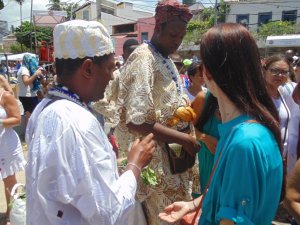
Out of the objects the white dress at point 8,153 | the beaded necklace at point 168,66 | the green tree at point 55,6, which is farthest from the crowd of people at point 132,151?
the green tree at point 55,6

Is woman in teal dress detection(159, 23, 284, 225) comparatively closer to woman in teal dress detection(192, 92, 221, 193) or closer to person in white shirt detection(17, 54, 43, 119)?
woman in teal dress detection(192, 92, 221, 193)

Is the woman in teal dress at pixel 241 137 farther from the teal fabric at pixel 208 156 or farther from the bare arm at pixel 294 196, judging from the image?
the teal fabric at pixel 208 156

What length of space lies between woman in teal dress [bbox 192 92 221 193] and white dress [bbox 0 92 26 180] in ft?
7.27

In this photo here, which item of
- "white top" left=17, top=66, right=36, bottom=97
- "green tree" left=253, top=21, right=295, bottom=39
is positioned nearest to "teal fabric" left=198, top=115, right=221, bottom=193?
"white top" left=17, top=66, right=36, bottom=97

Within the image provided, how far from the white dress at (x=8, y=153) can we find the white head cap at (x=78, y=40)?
2.59 meters

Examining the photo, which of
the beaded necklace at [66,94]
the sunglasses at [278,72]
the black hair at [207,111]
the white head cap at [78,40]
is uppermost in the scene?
the white head cap at [78,40]

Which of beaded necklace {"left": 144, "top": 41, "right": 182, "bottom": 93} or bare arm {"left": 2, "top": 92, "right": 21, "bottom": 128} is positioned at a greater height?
beaded necklace {"left": 144, "top": 41, "right": 182, "bottom": 93}

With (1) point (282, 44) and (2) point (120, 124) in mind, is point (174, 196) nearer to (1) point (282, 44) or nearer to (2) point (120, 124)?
(2) point (120, 124)

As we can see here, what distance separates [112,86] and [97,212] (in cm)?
168

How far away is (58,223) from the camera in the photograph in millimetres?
1458

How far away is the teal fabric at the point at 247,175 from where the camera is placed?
1.39 metres

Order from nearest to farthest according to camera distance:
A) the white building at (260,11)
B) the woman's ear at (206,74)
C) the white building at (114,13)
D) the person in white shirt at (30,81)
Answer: the woman's ear at (206,74) → the person in white shirt at (30,81) → the white building at (260,11) → the white building at (114,13)

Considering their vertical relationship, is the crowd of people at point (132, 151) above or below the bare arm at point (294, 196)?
above

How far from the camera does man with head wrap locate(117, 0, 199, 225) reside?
2.31 m
